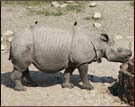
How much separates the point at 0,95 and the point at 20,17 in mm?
6948

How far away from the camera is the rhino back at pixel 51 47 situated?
30.9 feet

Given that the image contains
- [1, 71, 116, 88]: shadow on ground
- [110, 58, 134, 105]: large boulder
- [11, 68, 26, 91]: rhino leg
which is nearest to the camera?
[110, 58, 134, 105]: large boulder

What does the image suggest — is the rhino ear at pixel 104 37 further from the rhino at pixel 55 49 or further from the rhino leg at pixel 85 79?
the rhino leg at pixel 85 79

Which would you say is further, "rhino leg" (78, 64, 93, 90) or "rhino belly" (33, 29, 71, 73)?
"rhino leg" (78, 64, 93, 90)

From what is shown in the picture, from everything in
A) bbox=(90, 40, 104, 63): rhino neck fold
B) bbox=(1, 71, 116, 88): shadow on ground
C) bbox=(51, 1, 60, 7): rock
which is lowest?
bbox=(1, 71, 116, 88): shadow on ground

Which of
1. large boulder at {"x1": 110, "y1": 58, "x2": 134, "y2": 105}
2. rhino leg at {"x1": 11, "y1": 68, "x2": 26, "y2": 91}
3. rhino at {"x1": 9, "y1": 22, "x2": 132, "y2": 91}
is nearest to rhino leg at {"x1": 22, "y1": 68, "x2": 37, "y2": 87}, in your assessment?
rhino at {"x1": 9, "y1": 22, "x2": 132, "y2": 91}

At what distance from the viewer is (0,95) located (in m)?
9.57

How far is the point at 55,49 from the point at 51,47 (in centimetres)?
9

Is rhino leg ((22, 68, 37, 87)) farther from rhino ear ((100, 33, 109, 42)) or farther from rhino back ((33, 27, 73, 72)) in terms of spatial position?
rhino ear ((100, 33, 109, 42))

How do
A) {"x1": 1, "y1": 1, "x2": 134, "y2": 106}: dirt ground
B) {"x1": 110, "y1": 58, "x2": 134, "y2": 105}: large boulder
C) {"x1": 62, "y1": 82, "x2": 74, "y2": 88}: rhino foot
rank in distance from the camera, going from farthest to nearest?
1. {"x1": 62, "y1": 82, "x2": 74, "y2": 88}: rhino foot
2. {"x1": 1, "y1": 1, "x2": 134, "y2": 106}: dirt ground
3. {"x1": 110, "y1": 58, "x2": 134, "y2": 105}: large boulder

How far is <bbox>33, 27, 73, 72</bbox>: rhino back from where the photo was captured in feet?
30.9

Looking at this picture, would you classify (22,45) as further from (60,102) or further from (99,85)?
(99,85)

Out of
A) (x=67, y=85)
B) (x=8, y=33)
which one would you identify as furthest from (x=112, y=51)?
(x=8, y=33)

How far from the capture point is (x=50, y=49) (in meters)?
9.48
